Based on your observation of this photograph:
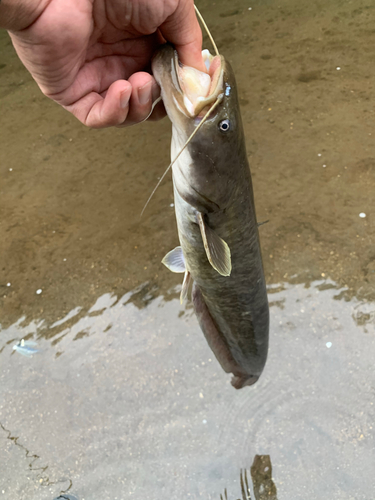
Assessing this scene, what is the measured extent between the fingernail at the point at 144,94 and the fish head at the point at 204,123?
0.04 meters

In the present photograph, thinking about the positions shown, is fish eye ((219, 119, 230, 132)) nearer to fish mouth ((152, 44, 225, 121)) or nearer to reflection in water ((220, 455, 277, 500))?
fish mouth ((152, 44, 225, 121))

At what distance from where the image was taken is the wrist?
1.18 m

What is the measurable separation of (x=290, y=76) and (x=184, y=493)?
4.11 metres

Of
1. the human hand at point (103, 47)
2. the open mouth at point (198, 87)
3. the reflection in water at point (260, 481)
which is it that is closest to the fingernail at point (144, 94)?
the human hand at point (103, 47)

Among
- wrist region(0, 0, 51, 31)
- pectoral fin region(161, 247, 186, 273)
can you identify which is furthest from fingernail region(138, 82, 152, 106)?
pectoral fin region(161, 247, 186, 273)

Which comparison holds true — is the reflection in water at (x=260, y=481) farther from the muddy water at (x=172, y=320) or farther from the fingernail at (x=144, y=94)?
the fingernail at (x=144, y=94)

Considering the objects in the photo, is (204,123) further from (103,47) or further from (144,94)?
(103,47)

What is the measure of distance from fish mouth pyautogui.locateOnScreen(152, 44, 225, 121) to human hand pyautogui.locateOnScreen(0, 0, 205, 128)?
43mm

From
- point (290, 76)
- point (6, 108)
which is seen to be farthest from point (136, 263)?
point (6, 108)

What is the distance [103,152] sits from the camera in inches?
154

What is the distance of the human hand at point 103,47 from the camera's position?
4.25 feet

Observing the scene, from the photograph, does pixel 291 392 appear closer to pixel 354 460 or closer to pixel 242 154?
pixel 354 460

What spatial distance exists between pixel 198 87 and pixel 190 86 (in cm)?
3

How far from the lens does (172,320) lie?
2742 millimetres
